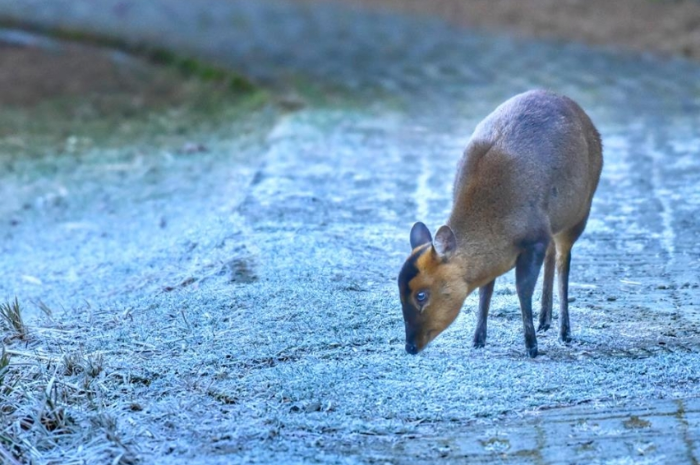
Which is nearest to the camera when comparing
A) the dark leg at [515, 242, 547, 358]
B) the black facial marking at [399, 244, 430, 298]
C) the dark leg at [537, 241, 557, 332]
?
the black facial marking at [399, 244, 430, 298]

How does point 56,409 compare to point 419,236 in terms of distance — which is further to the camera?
point 419,236

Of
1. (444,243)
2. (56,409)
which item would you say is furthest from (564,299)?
(56,409)

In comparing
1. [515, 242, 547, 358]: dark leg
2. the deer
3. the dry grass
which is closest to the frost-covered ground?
the dry grass

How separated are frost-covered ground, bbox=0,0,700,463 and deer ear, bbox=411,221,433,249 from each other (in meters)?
0.58

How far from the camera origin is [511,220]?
5.47 m

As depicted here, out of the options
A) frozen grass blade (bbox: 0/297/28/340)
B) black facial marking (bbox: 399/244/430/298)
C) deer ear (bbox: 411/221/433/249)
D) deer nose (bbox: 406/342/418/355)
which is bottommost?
frozen grass blade (bbox: 0/297/28/340)

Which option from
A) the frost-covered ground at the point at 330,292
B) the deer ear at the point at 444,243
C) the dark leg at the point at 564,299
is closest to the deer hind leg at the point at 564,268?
the dark leg at the point at 564,299

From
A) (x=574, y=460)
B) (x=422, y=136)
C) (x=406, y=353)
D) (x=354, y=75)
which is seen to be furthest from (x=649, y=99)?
(x=574, y=460)

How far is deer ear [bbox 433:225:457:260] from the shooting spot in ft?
17.1

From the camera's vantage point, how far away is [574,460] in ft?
14.5

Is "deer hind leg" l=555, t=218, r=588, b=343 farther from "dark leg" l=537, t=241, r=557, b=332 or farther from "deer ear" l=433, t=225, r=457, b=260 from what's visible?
"deer ear" l=433, t=225, r=457, b=260

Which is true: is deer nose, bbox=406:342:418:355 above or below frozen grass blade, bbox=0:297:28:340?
above

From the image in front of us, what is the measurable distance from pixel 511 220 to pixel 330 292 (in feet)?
4.27

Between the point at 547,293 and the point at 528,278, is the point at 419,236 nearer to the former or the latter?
the point at 528,278
